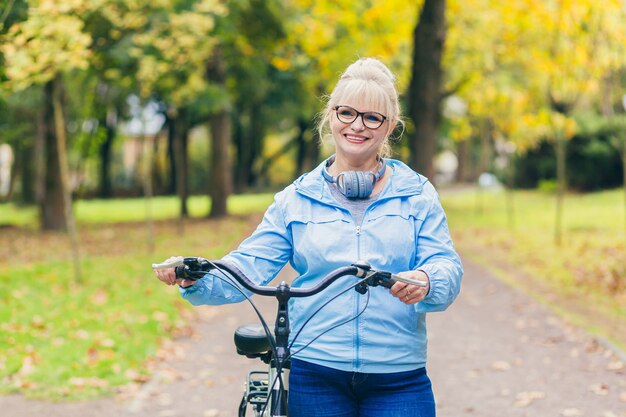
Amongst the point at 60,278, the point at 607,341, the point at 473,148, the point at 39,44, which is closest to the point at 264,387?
the point at 607,341

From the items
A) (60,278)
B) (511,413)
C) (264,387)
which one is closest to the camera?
(264,387)

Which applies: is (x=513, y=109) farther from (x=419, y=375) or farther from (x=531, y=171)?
(x=419, y=375)

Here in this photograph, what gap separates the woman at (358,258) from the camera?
287 cm

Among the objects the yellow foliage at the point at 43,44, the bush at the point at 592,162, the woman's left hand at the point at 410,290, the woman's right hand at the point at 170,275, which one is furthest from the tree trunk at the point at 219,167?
the woman's left hand at the point at 410,290

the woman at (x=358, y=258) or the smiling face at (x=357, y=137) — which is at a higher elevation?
the smiling face at (x=357, y=137)

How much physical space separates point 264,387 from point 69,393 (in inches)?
168

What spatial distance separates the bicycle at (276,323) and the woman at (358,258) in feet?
0.30

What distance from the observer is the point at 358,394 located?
2.95 meters

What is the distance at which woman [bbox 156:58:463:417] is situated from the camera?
2.87 m

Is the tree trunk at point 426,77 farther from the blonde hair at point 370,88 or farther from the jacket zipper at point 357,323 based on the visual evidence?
the jacket zipper at point 357,323

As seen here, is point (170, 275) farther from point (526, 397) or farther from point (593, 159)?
point (593, 159)

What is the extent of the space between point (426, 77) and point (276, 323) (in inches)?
586

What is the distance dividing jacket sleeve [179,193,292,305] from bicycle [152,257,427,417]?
0.05 m

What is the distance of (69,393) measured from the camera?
6.68 metres
